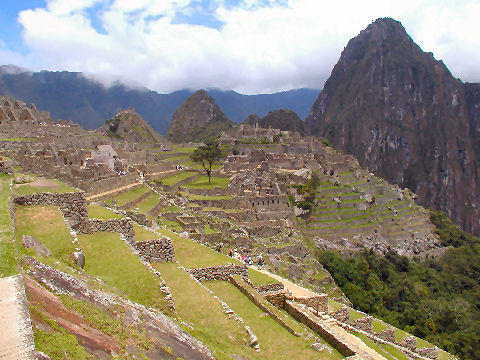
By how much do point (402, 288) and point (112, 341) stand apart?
121 feet

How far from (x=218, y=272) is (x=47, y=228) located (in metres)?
4.50

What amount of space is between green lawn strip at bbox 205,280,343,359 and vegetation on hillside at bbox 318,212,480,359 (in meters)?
19.9

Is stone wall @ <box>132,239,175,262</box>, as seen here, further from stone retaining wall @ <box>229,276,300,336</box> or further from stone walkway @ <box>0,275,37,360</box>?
stone walkway @ <box>0,275,37,360</box>

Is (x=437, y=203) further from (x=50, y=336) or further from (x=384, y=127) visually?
(x=50, y=336)

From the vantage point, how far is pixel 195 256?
460 inches

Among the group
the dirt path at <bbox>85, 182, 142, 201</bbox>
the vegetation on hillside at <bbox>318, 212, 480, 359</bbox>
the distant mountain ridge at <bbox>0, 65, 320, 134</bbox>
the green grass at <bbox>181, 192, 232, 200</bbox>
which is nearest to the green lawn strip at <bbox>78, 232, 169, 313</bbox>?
the dirt path at <bbox>85, 182, 142, 201</bbox>

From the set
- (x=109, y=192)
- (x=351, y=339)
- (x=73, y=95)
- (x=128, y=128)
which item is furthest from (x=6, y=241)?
(x=73, y=95)

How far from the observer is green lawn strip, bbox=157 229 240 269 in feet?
36.4

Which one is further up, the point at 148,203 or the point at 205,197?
the point at 148,203

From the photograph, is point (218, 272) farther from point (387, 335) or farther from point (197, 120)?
point (197, 120)

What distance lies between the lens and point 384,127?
646 ft

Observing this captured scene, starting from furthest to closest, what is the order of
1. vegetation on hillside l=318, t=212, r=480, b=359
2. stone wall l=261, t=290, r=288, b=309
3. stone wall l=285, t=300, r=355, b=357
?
1. vegetation on hillside l=318, t=212, r=480, b=359
2. stone wall l=261, t=290, r=288, b=309
3. stone wall l=285, t=300, r=355, b=357

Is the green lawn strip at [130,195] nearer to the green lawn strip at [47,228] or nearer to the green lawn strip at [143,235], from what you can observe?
the green lawn strip at [143,235]

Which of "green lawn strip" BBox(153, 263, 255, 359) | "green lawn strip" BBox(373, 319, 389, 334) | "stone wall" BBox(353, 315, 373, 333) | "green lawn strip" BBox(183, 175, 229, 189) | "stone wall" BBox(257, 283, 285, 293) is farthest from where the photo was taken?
"green lawn strip" BBox(183, 175, 229, 189)
